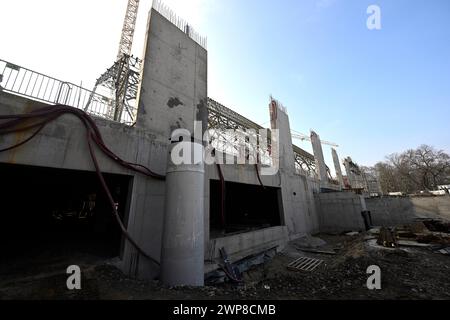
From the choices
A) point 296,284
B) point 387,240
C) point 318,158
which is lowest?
point 296,284

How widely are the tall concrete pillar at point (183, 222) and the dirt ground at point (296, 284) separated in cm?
A: 48

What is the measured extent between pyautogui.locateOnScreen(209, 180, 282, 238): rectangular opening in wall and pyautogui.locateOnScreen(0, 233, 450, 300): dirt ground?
416 cm

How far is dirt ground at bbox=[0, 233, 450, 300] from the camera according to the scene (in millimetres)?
3205

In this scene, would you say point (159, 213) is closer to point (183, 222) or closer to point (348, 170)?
point (183, 222)

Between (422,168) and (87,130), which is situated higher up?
(422,168)

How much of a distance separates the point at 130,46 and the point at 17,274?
28.9 meters

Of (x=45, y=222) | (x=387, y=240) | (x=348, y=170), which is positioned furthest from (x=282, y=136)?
(x=348, y=170)

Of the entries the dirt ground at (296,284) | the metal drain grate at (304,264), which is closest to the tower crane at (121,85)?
the dirt ground at (296,284)

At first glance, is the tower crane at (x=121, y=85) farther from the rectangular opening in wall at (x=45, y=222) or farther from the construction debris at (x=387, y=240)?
the construction debris at (x=387, y=240)

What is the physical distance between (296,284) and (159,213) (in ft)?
14.4

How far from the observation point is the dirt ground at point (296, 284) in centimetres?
321

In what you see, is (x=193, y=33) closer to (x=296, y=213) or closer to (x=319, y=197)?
(x=296, y=213)

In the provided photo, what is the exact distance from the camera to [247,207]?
47.9ft
